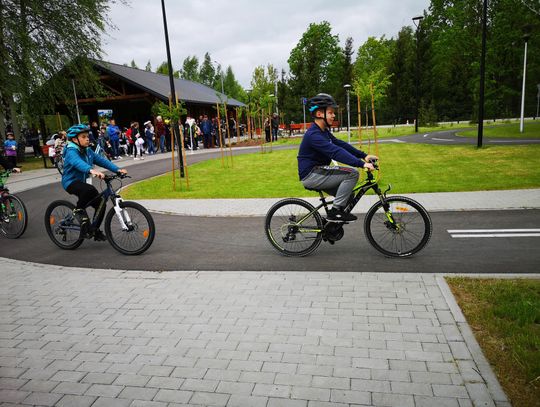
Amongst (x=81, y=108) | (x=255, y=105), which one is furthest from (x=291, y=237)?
(x=81, y=108)

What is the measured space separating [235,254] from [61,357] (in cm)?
307

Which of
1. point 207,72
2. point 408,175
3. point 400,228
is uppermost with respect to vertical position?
point 207,72

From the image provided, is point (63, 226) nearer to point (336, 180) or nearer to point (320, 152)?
point (320, 152)

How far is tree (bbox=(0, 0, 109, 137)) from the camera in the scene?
2275 centimetres

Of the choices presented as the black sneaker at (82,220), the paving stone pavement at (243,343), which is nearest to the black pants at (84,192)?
the black sneaker at (82,220)

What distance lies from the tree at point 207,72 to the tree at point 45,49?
8923 centimetres

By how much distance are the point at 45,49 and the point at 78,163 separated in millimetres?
22449

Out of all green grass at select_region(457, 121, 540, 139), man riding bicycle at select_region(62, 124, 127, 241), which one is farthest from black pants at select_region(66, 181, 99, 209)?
green grass at select_region(457, 121, 540, 139)

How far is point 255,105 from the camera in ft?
99.3

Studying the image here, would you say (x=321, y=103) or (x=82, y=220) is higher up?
(x=321, y=103)

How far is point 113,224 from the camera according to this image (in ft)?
21.8

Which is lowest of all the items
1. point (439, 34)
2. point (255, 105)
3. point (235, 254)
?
point (235, 254)

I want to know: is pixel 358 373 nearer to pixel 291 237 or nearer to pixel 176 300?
pixel 176 300

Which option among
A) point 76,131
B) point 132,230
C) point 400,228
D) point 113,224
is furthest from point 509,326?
point 76,131
